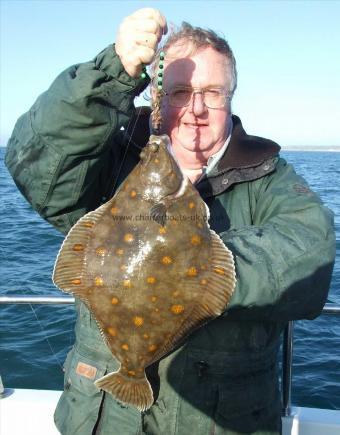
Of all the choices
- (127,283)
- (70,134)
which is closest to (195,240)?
(127,283)

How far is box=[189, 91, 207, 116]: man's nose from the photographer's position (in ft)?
9.78

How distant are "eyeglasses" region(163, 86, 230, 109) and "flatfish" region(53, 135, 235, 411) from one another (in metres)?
0.70

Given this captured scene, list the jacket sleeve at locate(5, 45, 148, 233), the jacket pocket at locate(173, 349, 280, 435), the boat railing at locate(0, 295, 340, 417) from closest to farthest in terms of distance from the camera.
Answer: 1. the jacket sleeve at locate(5, 45, 148, 233)
2. the jacket pocket at locate(173, 349, 280, 435)
3. the boat railing at locate(0, 295, 340, 417)

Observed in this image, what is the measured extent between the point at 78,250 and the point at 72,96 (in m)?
0.76

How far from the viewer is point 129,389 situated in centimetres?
233

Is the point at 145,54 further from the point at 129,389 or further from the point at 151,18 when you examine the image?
the point at 129,389

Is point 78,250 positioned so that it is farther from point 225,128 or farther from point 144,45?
point 225,128

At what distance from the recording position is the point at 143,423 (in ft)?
9.08

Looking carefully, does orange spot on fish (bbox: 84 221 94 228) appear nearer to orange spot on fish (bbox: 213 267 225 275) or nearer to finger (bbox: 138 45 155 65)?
orange spot on fish (bbox: 213 267 225 275)

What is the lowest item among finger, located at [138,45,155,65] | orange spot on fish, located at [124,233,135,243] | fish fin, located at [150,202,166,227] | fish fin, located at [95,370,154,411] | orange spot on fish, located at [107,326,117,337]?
fish fin, located at [95,370,154,411]

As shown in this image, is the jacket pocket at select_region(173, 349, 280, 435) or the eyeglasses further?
the eyeglasses

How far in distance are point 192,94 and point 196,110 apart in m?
0.10

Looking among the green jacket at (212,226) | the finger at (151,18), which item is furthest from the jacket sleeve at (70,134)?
the finger at (151,18)

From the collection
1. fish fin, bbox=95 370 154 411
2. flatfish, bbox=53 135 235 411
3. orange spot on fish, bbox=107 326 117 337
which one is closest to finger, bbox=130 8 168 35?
flatfish, bbox=53 135 235 411
